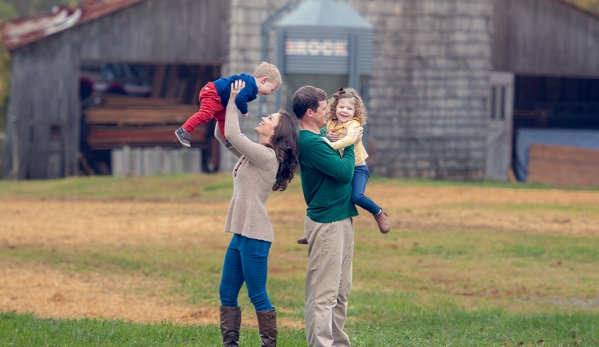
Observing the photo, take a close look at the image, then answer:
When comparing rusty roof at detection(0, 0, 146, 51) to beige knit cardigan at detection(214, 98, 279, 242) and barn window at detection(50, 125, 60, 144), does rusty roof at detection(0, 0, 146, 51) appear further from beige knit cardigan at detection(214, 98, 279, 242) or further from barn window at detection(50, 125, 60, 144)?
beige knit cardigan at detection(214, 98, 279, 242)

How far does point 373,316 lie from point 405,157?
14567 mm

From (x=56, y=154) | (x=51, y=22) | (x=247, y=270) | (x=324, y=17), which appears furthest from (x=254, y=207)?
(x=51, y=22)

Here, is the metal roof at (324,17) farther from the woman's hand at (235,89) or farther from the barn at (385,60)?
the woman's hand at (235,89)

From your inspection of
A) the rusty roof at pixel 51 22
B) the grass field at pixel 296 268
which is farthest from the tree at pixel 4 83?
the grass field at pixel 296 268

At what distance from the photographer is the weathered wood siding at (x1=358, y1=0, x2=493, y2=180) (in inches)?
855

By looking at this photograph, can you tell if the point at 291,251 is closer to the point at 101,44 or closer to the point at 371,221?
the point at 371,221

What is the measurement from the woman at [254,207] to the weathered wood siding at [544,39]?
60.8ft

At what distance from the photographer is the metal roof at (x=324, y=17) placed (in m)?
17.2

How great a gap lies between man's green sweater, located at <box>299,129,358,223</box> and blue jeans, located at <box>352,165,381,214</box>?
5cm

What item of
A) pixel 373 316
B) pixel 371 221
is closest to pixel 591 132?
pixel 371 221

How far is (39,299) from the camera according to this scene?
8727 millimetres

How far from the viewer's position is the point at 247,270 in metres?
5.42

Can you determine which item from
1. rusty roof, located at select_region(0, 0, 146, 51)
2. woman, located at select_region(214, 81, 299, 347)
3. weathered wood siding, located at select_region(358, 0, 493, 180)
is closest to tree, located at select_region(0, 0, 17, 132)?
rusty roof, located at select_region(0, 0, 146, 51)

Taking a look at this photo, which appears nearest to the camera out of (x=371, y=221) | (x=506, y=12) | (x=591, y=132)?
(x=371, y=221)
